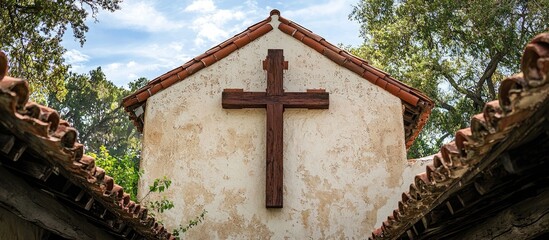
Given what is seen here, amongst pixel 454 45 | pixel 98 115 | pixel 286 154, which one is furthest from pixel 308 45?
pixel 98 115

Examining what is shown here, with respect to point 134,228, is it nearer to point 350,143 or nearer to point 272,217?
point 272,217

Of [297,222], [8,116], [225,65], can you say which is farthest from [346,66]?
[8,116]

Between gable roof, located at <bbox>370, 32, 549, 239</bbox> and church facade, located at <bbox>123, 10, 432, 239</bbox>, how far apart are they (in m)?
3.55

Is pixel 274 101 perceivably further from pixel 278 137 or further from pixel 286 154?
pixel 286 154

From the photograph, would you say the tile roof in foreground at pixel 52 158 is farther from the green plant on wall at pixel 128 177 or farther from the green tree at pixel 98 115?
the green tree at pixel 98 115

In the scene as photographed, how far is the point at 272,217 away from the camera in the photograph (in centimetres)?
780

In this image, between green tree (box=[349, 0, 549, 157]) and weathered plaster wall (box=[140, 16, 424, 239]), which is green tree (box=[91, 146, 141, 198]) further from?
green tree (box=[349, 0, 549, 157])

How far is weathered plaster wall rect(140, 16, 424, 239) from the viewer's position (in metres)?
7.83

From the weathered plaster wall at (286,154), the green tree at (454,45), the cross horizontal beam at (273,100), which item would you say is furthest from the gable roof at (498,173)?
the green tree at (454,45)

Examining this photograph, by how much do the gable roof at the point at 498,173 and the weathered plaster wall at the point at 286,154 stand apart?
11.6 feet

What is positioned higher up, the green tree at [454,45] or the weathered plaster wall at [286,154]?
the green tree at [454,45]

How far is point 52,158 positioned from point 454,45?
18.0 meters

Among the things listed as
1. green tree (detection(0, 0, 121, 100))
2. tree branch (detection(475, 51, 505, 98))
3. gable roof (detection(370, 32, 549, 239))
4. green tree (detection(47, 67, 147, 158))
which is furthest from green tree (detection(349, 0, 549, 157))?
green tree (detection(47, 67, 147, 158))

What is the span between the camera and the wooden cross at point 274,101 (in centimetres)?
789
